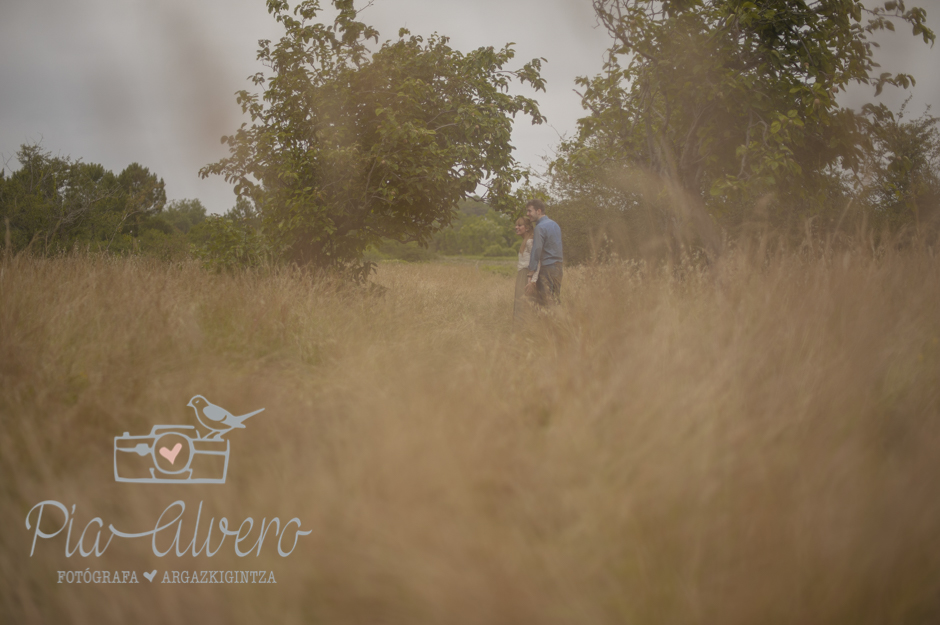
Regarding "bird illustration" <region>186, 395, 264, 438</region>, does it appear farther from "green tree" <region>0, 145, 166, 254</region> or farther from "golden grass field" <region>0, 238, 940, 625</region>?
Result: "green tree" <region>0, 145, 166, 254</region>

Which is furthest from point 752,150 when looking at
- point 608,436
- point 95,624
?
point 95,624

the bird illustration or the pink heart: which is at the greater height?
the bird illustration

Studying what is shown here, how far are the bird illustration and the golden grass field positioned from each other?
7 cm

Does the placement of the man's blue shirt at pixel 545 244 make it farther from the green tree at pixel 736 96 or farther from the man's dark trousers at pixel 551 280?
the green tree at pixel 736 96

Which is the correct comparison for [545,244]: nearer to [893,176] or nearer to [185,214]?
[893,176]

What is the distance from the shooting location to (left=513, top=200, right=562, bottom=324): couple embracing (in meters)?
6.01

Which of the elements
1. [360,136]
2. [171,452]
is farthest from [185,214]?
[171,452]

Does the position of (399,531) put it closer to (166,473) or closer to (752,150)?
(166,473)

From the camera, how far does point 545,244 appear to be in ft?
20.0

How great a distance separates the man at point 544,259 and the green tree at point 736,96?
1165mm

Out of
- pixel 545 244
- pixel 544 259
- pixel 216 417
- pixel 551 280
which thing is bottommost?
pixel 216 417

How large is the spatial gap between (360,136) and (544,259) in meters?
3.78

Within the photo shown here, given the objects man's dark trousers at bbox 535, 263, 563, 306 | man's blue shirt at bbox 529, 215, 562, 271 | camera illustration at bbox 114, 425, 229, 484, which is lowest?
camera illustration at bbox 114, 425, 229, 484

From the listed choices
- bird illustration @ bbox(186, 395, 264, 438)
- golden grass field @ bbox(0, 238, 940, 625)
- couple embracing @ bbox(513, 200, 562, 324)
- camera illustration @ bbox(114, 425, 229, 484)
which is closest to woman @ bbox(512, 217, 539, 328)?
couple embracing @ bbox(513, 200, 562, 324)
